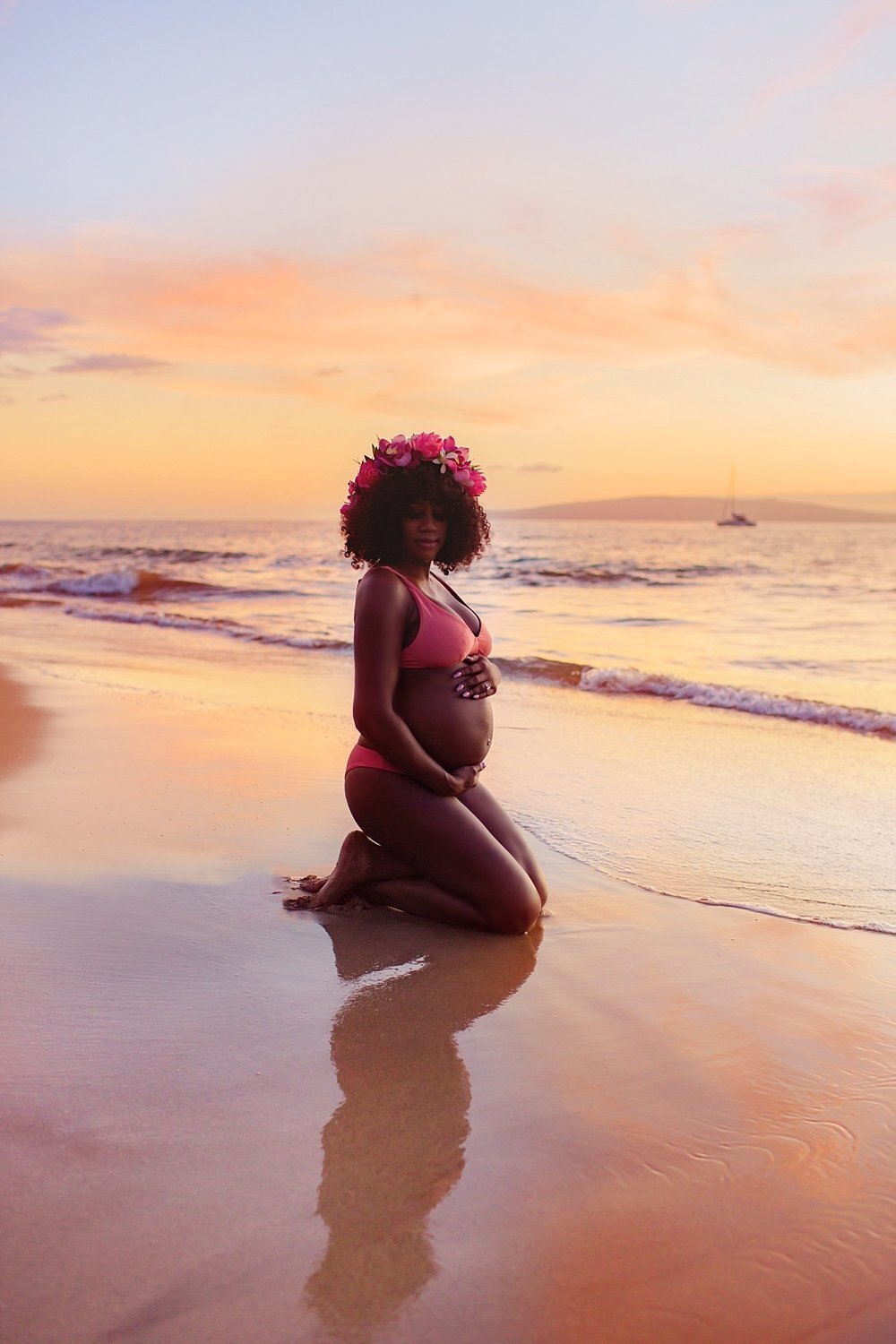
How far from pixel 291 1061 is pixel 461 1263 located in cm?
93

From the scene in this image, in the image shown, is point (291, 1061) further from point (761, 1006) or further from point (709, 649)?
point (709, 649)

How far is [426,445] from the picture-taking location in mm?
4547

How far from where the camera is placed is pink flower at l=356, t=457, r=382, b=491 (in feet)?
15.1

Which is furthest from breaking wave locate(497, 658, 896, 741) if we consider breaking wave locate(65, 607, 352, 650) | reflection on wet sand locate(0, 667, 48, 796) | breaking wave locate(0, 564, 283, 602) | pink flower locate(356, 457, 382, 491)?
breaking wave locate(0, 564, 283, 602)

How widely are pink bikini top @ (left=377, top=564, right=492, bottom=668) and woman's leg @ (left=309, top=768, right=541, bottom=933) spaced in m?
0.47

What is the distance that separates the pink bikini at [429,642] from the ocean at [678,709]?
1.21m

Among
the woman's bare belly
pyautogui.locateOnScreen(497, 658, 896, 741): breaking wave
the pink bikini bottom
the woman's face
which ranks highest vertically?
the woman's face

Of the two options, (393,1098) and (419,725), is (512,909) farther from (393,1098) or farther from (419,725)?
(393,1098)

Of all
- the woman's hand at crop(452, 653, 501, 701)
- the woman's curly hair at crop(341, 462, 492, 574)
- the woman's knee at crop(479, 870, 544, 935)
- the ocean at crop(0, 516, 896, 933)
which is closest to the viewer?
the woman's knee at crop(479, 870, 544, 935)

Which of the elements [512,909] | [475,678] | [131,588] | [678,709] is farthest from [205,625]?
[512,909]

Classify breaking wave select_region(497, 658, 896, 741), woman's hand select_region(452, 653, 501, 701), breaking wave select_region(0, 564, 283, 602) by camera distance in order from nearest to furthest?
woman's hand select_region(452, 653, 501, 701), breaking wave select_region(497, 658, 896, 741), breaking wave select_region(0, 564, 283, 602)

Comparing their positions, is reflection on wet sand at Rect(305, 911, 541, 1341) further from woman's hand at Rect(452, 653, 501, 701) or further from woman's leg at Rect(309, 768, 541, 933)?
woman's hand at Rect(452, 653, 501, 701)

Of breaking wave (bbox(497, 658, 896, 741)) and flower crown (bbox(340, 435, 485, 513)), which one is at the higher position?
flower crown (bbox(340, 435, 485, 513))

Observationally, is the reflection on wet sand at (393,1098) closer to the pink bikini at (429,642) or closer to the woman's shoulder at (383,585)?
the pink bikini at (429,642)
